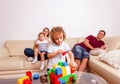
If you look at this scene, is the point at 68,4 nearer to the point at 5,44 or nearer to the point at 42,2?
the point at 42,2

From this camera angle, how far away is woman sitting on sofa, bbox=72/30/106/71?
2.81 meters

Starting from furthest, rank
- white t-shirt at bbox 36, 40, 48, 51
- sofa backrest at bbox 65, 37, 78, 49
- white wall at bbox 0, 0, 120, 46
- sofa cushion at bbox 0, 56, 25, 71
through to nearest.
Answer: white wall at bbox 0, 0, 120, 46, sofa backrest at bbox 65, 37, 78, 49, white t-shirt at bbox 36, 40, 48, 51, sofa cushion at bbox 0, 56, 25, 71

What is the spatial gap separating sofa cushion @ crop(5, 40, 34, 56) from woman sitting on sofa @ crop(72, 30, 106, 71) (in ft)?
3.00

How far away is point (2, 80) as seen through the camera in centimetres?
261

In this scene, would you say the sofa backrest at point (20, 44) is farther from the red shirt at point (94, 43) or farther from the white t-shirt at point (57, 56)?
the white t-shirt at point (57, 56)

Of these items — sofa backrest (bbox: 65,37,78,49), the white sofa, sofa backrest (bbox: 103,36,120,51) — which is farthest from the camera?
sofa backrest (bbox: 65,37,78,49)

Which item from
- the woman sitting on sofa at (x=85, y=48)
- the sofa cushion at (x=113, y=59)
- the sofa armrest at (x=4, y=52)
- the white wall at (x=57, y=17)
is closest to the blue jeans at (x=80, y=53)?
Answer: the woman sitting on sofa at (x=85, y=48)

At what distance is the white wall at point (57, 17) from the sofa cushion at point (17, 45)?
0.25m

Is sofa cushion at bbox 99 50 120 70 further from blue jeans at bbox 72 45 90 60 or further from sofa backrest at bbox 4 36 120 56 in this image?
sofa backrest at bbox 4 36 120 56

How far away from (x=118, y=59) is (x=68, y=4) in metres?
2.07

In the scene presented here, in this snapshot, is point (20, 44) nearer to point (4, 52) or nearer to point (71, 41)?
point (4, 52)

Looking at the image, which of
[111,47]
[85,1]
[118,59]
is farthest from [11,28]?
[118,59]

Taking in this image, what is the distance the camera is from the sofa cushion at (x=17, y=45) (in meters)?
3.42

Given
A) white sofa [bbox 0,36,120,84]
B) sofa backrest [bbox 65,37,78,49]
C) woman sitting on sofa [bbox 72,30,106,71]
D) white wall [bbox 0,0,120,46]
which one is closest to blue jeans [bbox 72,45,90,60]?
woman sitting on sofa [bbox 72,30,106,71]
